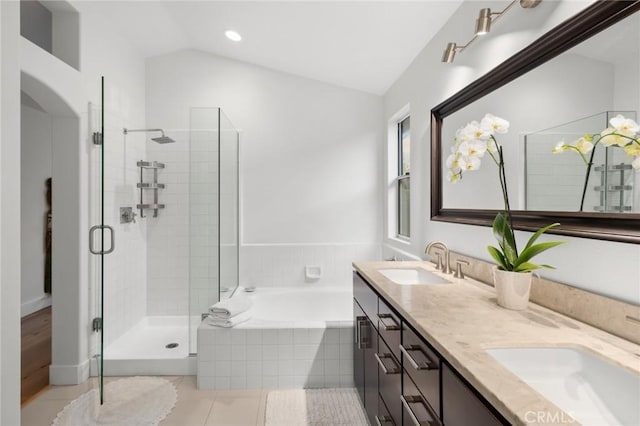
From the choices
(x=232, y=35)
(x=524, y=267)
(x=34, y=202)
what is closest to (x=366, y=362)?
(x=524, y=267)

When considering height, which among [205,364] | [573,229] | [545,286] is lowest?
[205,364]

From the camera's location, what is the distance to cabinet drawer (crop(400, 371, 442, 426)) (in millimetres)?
964

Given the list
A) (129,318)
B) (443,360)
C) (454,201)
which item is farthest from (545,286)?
(129,318)

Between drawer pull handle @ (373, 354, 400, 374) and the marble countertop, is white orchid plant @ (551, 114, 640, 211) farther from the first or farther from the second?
drawer pull handle @ (373, 354, 400, 374)

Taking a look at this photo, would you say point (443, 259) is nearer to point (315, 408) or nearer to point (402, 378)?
point (402, 378)

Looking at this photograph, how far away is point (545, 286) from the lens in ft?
4.07

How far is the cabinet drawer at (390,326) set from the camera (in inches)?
50.6

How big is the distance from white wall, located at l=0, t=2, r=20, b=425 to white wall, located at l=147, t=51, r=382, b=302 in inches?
76.8

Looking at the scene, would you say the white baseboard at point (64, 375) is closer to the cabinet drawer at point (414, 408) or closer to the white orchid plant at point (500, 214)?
the cabinet drawer at point (414, 408)

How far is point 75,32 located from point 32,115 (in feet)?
7.59

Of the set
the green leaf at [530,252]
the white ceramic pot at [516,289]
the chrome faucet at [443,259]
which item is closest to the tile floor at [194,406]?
the chrome faucet at [443,259]

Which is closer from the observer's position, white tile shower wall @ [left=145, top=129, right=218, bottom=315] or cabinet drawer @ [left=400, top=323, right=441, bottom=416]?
cabinet drawer @ [left=400, top=323, right=441, bottom=416]

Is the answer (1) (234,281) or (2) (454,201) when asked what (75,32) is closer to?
(1) (234,281)

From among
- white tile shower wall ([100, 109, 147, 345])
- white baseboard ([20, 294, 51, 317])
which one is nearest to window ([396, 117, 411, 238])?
white tile shower wall ([100, 109, 147, 345])
